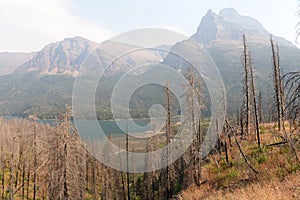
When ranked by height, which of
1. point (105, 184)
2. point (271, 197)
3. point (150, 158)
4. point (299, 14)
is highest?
point (299, 14)

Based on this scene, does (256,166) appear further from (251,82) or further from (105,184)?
(105,184)

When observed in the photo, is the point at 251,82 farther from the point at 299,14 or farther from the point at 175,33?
the point at 299,14

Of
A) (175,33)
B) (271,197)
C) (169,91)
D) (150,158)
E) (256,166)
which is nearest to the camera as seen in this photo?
(271,197)

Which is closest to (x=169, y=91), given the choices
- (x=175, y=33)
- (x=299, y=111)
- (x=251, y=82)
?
(x=175, y=33)

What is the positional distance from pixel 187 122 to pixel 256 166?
7.28 m

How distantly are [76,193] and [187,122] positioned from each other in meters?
11.9

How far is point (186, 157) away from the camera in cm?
2350

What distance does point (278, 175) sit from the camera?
1250 cm

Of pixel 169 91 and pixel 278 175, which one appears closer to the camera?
pixel 278 175

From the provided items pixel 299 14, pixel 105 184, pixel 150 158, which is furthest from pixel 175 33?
pixel 105 184

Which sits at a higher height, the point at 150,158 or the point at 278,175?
the point at 278,175

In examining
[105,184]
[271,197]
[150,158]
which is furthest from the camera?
[105,184]

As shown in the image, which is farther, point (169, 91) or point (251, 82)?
point (251, 82)

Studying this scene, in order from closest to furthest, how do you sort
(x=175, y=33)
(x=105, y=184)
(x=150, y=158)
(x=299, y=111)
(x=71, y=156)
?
(x=299, y=111) < (x=175, y=33) < (x=71, y=156) < (x=150, y=158) < (x=105, y=184)
